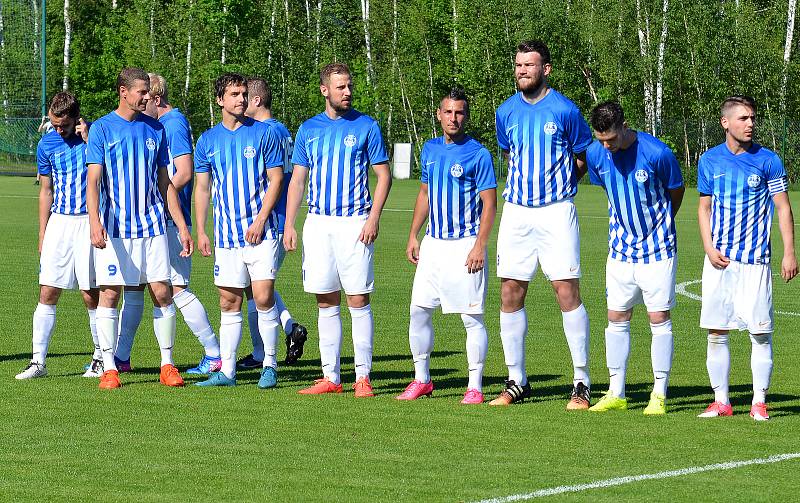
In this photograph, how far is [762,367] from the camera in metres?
9.23

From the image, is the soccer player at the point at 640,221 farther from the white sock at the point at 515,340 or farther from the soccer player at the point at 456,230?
the soccer player at the point at 456,230

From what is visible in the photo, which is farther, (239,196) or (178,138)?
(178,138)

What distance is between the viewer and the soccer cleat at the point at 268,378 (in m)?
10.5

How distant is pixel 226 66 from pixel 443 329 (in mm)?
47038

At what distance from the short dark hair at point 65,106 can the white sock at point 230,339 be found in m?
1.89

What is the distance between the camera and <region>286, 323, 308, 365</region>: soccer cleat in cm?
1164

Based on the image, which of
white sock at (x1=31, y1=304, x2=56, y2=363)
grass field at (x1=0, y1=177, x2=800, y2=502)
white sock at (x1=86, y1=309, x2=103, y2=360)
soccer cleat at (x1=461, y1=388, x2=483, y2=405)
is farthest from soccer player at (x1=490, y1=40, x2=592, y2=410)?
white sock at (x1=31, y1=304, x2=56, y2=363)

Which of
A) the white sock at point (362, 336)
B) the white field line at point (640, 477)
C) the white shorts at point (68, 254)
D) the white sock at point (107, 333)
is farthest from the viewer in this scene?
the white shorts at point (68, 254)

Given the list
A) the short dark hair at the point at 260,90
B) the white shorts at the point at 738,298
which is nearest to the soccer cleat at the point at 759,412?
the white shorts at the point at 738,298

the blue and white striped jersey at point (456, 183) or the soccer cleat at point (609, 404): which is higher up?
the blue and white striped jersey at point (456, 183)

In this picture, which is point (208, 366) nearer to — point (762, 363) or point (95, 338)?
point (95, 338)

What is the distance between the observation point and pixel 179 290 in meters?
11.0

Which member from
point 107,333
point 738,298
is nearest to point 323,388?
point 107,333

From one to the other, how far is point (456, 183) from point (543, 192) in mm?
604
